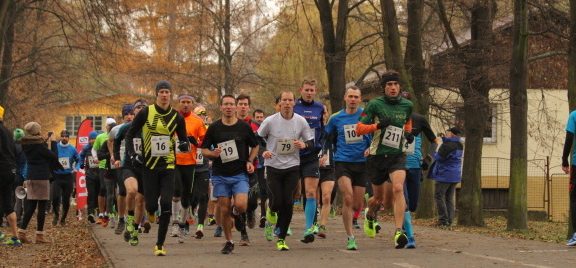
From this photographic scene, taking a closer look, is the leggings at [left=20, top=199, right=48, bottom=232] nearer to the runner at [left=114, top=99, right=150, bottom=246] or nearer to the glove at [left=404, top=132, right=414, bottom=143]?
the runner at [left=114, top=99, right=150, bottom=246]

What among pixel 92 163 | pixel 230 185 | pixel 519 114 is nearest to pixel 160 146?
pixel 230 185

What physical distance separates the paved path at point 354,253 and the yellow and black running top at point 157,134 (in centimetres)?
116

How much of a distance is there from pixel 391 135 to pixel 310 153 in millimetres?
1321

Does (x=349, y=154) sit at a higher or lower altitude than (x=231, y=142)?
lower

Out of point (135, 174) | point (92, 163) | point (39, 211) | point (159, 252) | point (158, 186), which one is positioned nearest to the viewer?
point (159, 252)

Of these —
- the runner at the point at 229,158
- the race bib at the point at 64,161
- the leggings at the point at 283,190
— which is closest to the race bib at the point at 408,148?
the leggings at the point at 283,190

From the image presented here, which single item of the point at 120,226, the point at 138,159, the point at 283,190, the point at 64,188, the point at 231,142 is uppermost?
the point at 231,142

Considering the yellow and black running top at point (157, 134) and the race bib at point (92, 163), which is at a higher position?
the yellow and black running top at point (157, 134)

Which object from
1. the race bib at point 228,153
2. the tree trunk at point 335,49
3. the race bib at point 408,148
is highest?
the tree trunk at point 335,49

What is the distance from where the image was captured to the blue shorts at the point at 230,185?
41.8 feet

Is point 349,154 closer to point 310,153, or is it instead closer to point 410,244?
point 310,153

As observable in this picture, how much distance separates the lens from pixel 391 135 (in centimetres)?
1288

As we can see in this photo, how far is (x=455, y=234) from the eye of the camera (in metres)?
16.6

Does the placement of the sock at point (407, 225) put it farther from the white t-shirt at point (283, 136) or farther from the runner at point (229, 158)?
the runner at point (229, 158)
